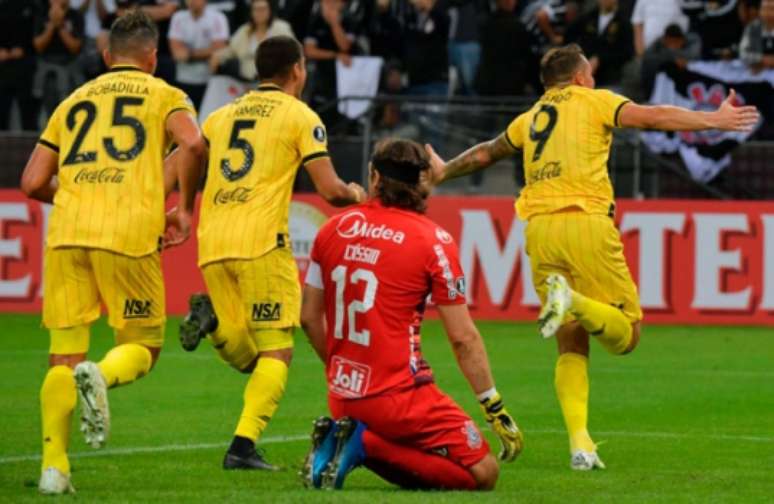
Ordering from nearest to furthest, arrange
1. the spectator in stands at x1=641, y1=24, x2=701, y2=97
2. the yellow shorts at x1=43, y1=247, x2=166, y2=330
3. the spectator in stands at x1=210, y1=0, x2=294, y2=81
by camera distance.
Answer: the yellow shorts at x1=43, y1=247, x2=166, y2=330, the spectator in stands at x1=641, y1=24, x2=701, y2=97, the spectator in stands at x1=210, y1=0, x2=294, y2=81

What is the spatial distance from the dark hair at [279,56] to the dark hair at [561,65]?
4.98 ft

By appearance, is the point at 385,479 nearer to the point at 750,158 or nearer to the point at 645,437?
the point at 645,437

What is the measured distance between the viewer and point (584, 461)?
10.1m

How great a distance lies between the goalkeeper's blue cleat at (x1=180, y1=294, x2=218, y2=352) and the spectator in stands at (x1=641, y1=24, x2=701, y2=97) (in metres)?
12.2

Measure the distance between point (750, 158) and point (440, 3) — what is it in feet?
13.9

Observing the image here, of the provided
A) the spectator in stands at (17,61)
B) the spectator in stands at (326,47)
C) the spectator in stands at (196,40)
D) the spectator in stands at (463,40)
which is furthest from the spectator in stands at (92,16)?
the spectator in stands at (463,40)

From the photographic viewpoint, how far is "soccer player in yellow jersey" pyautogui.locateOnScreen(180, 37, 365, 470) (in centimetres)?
981

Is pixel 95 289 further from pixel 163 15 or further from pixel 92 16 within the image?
pixel 92 16

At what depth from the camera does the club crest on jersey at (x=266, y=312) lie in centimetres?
989

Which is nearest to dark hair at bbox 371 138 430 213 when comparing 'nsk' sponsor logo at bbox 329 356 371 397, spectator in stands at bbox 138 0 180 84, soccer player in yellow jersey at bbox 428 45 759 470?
'nsk' sponsor logo at bbox 329 356 371 397

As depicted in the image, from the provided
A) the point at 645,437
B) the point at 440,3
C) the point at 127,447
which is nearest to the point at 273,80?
the point at 127,447

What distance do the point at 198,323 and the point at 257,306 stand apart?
33cm

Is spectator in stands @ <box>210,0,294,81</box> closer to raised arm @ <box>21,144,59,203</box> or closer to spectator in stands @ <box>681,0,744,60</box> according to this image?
spectator in stands @ <box>681,0,744,60</box>

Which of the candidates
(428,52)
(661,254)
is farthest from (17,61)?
(661,254)
